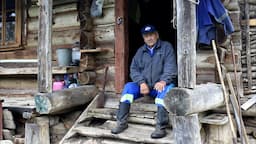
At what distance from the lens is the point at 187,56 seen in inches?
136

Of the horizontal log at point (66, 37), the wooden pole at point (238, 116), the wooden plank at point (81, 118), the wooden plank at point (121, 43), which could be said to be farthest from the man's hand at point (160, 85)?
the horizontal log at point (66, 37)

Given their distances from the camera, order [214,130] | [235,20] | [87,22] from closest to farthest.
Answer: [214,130]
[235,20]
[87,22]

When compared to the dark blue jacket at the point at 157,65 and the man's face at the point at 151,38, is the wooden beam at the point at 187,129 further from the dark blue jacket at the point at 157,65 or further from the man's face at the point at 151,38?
the man's face at the point at 151,38

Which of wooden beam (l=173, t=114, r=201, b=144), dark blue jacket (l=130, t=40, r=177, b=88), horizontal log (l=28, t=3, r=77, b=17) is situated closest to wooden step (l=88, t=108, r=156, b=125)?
dark blue jacket (l=130, t=40, r=177, b=88)

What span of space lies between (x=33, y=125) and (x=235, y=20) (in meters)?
3.11

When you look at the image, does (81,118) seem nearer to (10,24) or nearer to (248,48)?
(248,48)

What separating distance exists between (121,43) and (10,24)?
A: 2819 mm

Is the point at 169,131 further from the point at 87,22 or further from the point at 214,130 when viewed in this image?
the point at 87,22

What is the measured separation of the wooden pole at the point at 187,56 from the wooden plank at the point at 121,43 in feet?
5.97

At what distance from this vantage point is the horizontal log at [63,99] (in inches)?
184

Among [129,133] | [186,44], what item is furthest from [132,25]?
[186,44]

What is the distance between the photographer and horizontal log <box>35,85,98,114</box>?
467 cm

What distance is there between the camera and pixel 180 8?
349 centimetres

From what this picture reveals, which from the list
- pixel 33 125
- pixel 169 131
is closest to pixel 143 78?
pixel 169 131
